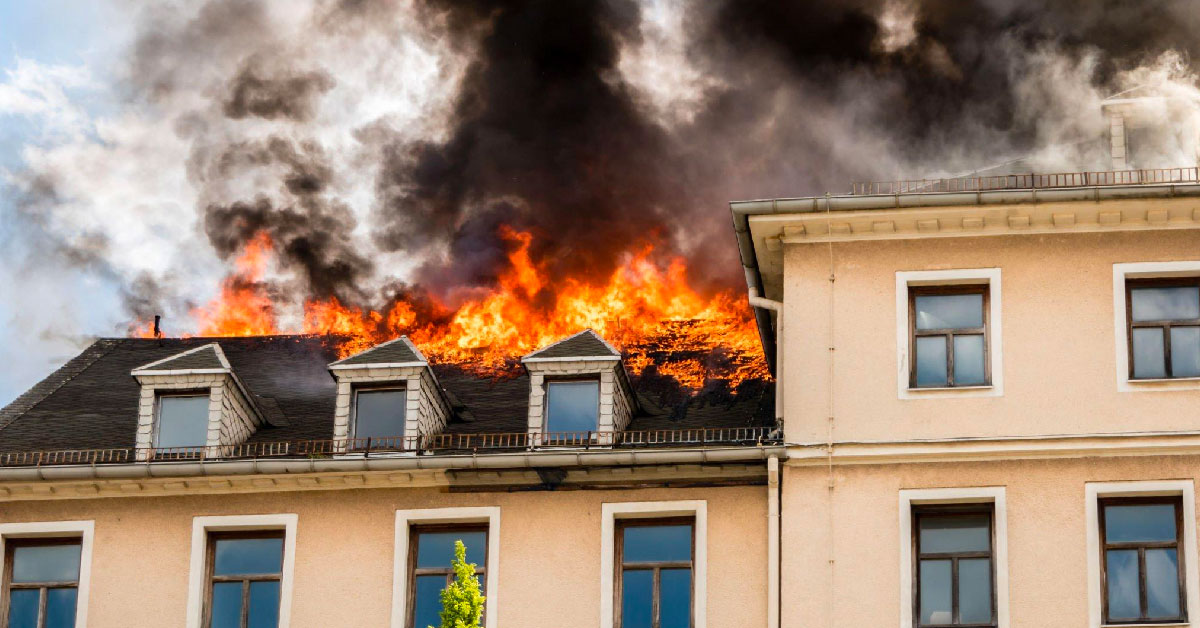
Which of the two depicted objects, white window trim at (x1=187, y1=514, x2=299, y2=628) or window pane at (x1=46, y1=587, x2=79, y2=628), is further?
window pane at (x1=46, y1=587, x2=79, y2=628)

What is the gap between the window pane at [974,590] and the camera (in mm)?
27531

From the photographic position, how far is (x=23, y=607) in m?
30.5

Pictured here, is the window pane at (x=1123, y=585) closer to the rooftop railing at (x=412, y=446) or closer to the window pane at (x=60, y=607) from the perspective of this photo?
the rooftop railing at (x=412, y=446)

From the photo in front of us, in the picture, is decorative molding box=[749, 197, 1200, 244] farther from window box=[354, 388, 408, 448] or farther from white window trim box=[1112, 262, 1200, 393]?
window box=[354, 388, 408, 448]

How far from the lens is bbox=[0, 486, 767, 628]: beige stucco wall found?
28859 mm

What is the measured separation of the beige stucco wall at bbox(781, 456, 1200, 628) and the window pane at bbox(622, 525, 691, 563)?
5.25ft

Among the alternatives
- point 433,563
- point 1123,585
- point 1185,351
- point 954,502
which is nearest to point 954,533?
point 954,502

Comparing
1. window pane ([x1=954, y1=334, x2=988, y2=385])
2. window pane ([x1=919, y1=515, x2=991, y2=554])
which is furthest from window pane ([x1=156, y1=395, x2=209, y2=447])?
window pane ([x1=954, y1=334, x2=988, y2=385])

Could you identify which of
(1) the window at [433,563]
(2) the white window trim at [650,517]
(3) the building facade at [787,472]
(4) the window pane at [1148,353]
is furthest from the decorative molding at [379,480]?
(4) the window pane at [1148,353]

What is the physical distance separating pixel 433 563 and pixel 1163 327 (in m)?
10.8

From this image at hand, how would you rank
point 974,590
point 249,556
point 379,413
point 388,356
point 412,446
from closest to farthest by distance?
point 974,590 → point 249,556 → point 412,446 → point 379,413 → point 388,356

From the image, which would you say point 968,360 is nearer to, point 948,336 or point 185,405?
point 948,336

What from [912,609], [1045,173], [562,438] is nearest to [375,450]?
[562,438]

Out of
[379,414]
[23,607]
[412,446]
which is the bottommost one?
[23,607]
